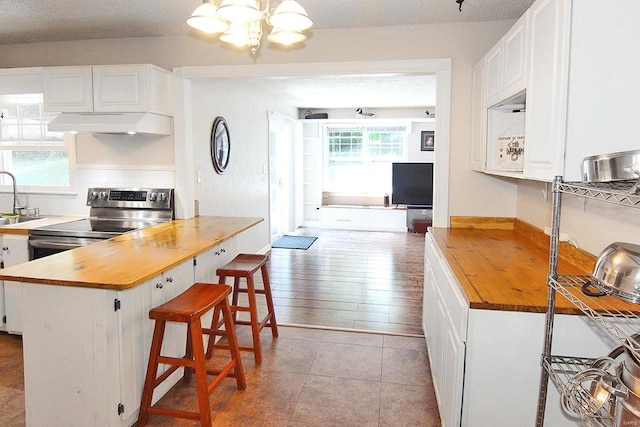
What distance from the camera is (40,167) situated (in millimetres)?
3979

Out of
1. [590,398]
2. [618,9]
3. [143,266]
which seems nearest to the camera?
[590,398]

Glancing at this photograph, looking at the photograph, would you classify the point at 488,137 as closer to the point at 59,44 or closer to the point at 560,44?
the point at 560,44

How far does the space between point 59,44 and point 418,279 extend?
4.21 meters

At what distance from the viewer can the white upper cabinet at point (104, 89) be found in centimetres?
324

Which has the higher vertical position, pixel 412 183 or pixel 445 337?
pixel 412 183

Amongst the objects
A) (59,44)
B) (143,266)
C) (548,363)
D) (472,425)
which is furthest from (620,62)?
(59,44)

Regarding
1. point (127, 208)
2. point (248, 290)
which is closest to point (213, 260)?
point (248, 290)

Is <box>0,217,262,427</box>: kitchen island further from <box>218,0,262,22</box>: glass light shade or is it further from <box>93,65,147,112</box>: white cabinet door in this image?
<box>93,65,147,112</box>: white cabinet door

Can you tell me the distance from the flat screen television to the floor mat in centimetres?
199

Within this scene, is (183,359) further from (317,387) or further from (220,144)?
(220,144)

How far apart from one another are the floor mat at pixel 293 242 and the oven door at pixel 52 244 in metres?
3.74

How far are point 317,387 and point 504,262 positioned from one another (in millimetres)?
1289

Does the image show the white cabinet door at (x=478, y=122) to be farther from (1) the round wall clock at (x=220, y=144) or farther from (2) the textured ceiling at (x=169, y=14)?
(1) the round wall clock at (x=220, y=144)

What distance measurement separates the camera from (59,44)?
377 cm
